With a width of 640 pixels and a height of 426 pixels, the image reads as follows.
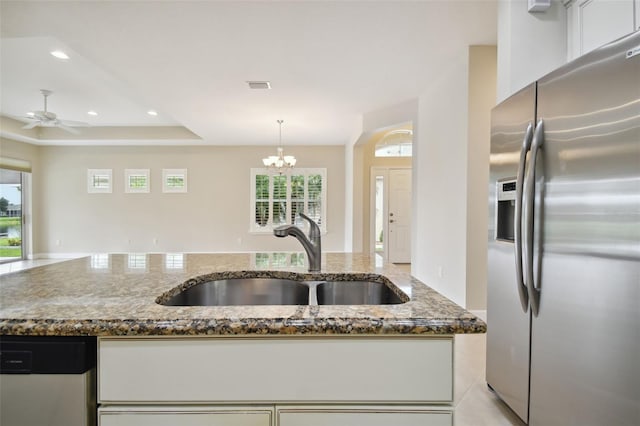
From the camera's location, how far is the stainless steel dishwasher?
69 centimetres

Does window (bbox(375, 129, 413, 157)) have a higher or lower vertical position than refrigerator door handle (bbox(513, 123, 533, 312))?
higher

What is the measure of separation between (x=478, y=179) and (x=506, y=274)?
152 centimetres

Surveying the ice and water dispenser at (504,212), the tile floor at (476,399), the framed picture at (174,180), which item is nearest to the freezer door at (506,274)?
the ice and water dispenser at (504,212)

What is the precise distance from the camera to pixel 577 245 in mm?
1207

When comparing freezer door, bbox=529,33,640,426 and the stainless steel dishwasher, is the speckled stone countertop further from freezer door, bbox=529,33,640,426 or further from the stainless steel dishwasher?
freezer door, bbox=529,33,640,426

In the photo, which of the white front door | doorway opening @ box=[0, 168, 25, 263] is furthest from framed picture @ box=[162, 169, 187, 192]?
the white front door

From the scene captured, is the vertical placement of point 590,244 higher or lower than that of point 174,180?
lower

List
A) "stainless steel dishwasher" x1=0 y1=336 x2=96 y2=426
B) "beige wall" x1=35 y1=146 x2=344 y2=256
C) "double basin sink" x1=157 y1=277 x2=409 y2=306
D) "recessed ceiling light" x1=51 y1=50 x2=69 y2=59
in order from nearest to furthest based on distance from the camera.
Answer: "stainless steel dishwasher" x1=0 y1=336 x2=96 y2=426
"double basin sink" x1=157 y1=277 x2=409 y2=306
"recessed ceiling light" x1=51 y1=50 x2=69 y2=59
"beige wall" x1=35 y1=146 x2=344 y2=256

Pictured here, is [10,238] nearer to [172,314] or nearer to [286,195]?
[286,195]

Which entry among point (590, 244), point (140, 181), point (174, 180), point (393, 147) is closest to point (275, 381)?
point (590, 244)

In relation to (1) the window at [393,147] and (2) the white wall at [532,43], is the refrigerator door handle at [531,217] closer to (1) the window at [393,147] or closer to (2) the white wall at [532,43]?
(2) the white wall at [532,43]

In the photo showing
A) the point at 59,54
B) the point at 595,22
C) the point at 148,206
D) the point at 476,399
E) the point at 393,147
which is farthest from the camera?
Result: the point at 148,206

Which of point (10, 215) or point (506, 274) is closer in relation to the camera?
point (506, 274)

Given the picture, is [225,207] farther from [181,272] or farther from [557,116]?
[557,116]
